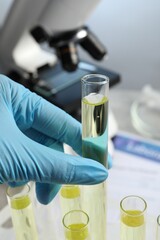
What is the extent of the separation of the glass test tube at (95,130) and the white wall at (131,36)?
0.68 m

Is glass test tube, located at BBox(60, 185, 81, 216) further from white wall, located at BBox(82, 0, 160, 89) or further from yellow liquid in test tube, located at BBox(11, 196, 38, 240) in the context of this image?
white wall, located at BBox(82, 0, 160, 89)

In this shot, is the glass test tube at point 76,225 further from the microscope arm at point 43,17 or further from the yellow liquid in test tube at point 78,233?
the microscope arm at point 43,17

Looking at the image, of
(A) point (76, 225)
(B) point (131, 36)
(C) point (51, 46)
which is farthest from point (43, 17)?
(A) point (76, 225)

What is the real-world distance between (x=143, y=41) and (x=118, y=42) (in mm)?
77

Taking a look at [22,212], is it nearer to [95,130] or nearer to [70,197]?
[70,197]

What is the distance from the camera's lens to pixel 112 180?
3.05 feet

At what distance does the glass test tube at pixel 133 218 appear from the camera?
62 cm

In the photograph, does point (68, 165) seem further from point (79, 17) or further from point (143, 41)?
point (143, 41)

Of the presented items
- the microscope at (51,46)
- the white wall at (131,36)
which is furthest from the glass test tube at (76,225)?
the white wall at (131,36)

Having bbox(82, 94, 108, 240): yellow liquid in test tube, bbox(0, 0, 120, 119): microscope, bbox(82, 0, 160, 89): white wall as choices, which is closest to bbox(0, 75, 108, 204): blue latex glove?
bbox(82, 94, 108, 240): yellow liquid in test tube

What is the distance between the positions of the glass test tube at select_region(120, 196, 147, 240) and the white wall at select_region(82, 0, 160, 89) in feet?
2.33

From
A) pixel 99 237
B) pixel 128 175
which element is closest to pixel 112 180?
pixel 128 175

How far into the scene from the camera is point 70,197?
703 mm

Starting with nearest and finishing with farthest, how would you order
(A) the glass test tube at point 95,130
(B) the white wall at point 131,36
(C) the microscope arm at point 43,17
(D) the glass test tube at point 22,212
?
(A) the glass test tube at point 95,130, (D) the glass test tube at point 22,212, (C) the microscope arm at point 43,17, (B) the white wall at point 131,36
